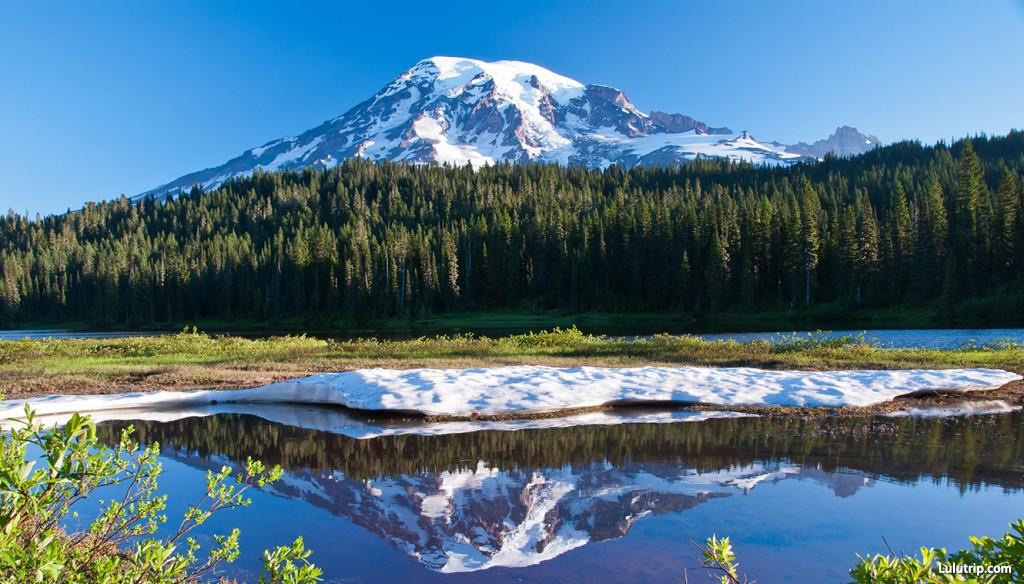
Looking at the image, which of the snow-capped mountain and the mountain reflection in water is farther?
the mountain reflection in water

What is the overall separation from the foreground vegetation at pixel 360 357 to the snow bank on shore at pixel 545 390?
3206 mm

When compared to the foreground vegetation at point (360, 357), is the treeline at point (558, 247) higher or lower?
higher

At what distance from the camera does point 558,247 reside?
114 m

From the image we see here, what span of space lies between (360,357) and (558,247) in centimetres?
8238

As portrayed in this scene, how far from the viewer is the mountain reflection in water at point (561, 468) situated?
390 inches

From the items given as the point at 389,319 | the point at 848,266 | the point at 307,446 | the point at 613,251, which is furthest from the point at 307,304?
the point at 307,446

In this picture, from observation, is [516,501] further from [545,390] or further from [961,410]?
[961,410]

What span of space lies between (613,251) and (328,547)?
102 m

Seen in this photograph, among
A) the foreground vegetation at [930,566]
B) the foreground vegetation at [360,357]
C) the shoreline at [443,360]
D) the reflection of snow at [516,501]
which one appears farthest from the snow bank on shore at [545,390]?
the foreground vegetation at [930,566]

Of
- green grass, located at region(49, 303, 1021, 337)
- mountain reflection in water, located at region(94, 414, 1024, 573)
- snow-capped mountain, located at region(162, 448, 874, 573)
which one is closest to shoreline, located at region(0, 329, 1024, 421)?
mountain reflection in water, located at region(94, 414, 1024, 573)

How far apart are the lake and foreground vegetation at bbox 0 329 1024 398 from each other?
9.72m

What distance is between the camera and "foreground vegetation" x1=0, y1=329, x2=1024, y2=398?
26094mm

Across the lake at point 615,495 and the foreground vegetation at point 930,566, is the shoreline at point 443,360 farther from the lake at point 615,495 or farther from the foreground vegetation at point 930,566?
the foreground vegetation at point 930,566

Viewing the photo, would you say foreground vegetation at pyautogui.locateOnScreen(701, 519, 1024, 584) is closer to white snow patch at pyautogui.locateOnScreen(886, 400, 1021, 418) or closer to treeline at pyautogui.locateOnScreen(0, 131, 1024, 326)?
white snow patch at pyautogui.locateOnScreen(886, 400, 1021, 418)
